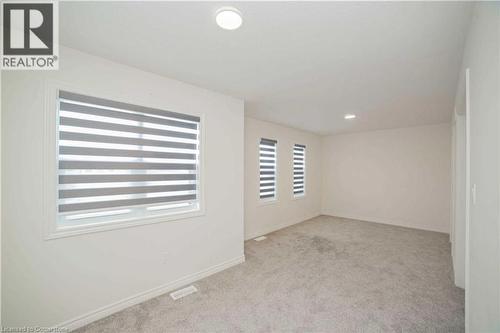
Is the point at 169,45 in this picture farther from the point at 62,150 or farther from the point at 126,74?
the point at 62,150

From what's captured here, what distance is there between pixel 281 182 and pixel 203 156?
263 cm

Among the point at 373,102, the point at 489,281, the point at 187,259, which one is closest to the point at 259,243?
the point at 187,259

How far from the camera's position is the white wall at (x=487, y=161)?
804mm

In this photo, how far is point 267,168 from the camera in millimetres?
4594

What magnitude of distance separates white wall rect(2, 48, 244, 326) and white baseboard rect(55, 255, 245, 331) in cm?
2

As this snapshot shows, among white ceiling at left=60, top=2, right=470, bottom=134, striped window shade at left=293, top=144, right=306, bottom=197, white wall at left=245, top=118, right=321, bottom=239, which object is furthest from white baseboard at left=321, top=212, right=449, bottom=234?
white ceiling at left=60, top=2, right=470, bottom=134

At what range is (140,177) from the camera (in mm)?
2193

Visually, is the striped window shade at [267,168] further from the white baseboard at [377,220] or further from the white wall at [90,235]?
the white baseboard at [377,220]

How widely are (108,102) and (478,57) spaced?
2717 mm

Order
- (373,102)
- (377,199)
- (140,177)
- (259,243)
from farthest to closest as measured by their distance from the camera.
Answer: (377,199) → (259,243) → (373,102) → (140,177)

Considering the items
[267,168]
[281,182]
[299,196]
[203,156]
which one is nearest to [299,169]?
[299,196]

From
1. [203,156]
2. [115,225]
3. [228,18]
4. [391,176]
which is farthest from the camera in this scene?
[391,176]

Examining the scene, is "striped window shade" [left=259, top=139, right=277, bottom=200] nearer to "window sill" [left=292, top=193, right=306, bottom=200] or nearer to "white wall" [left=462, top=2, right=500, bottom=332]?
"window sill" [left=292, top=193, right=306, bottom=200]

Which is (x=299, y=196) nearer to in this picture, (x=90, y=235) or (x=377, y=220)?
(x=377, y=220)
